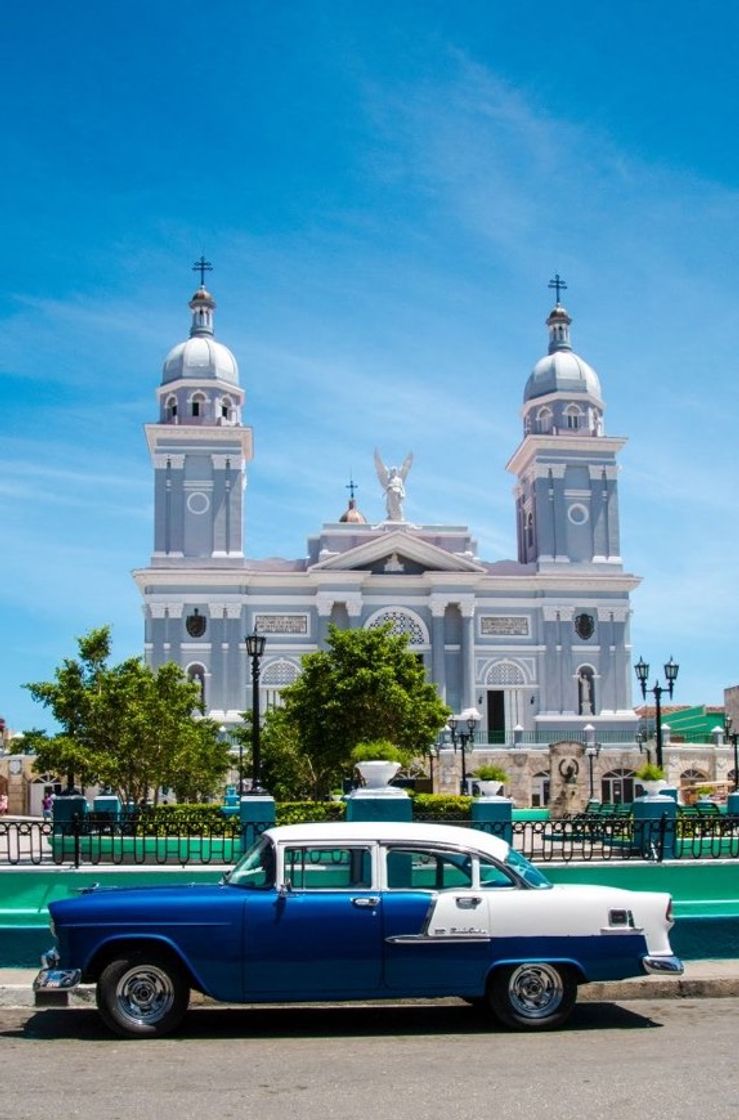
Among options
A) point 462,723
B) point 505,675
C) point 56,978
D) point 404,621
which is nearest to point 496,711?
point 505,675

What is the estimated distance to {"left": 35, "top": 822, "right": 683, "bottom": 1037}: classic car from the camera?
9.42 metres

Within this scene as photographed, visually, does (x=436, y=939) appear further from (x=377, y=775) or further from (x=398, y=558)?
(x=398, y=558)

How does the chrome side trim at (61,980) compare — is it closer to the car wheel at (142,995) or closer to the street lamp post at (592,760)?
the car wheel at (142,995)

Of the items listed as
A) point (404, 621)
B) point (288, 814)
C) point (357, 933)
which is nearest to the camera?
point (357, 933)

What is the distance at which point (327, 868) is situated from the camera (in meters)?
9.73

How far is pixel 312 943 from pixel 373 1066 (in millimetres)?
1206

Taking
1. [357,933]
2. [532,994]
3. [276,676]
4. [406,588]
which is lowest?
[532,994]

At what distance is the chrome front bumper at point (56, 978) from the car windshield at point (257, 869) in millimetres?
1342

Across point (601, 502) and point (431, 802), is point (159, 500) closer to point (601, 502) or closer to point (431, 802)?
point (601, 502)

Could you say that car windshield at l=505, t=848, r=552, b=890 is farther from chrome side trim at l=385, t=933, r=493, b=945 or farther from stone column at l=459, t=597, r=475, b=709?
stone column at l=459, t=597, r=475, b=709

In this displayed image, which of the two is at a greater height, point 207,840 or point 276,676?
point 276,676

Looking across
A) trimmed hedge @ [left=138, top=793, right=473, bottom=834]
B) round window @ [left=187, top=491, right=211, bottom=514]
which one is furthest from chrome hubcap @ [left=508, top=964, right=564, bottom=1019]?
round window @ [left=187, top=491, right=211, bottom=514]

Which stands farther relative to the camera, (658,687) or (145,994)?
(658,687)

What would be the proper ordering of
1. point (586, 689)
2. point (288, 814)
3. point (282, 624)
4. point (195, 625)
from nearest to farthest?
point (288, 814), point (195, 625), point (282, 624), point (586, 689)
